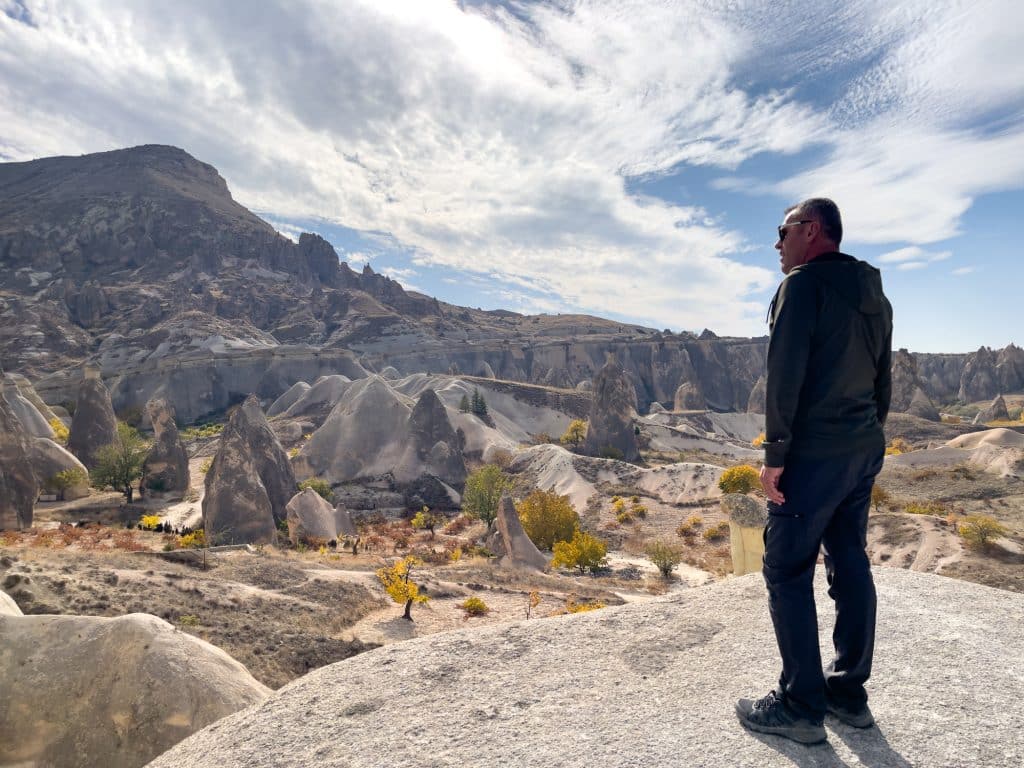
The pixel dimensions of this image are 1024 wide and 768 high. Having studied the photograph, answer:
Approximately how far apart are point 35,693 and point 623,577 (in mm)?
21614

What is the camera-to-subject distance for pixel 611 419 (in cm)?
5234

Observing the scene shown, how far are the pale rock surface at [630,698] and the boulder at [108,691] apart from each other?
1537 millimetres

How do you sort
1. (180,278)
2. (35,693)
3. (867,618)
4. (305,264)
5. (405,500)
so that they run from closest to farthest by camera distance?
1. (867,618)
2. (35,693)
3. (405,500)
4. (180,278)
5. (305,264)

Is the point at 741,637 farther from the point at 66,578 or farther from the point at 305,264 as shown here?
the point at 305,264

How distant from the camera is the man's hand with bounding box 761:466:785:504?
297 cm

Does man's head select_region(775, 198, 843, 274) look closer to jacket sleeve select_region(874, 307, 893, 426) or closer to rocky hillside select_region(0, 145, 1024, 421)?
jacket sleeve select_region(874, 307, 893, 426)

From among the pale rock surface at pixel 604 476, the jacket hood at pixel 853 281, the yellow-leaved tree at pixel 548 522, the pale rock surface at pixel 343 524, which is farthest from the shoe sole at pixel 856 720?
the pale rock surface at pixel 604 476

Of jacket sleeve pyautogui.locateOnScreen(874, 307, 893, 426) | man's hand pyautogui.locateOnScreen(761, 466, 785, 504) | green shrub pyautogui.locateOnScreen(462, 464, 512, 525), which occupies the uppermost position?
jacket sleeve pyautogui.locateOnScreen(874, 307, 893, 426)

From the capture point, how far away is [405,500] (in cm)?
3869

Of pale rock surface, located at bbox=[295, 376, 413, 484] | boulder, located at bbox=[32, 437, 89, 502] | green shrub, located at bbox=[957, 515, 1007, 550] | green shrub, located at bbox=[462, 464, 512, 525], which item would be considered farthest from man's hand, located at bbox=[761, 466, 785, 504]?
pale rock surface, located at bbox=[295, 376, 413, 484]

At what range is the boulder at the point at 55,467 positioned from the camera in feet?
107

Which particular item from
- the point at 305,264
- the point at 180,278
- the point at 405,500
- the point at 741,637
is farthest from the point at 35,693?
the point at 305,264

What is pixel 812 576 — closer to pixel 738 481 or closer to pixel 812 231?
pixel 812 231

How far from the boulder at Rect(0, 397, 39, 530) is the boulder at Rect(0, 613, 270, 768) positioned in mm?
23669
